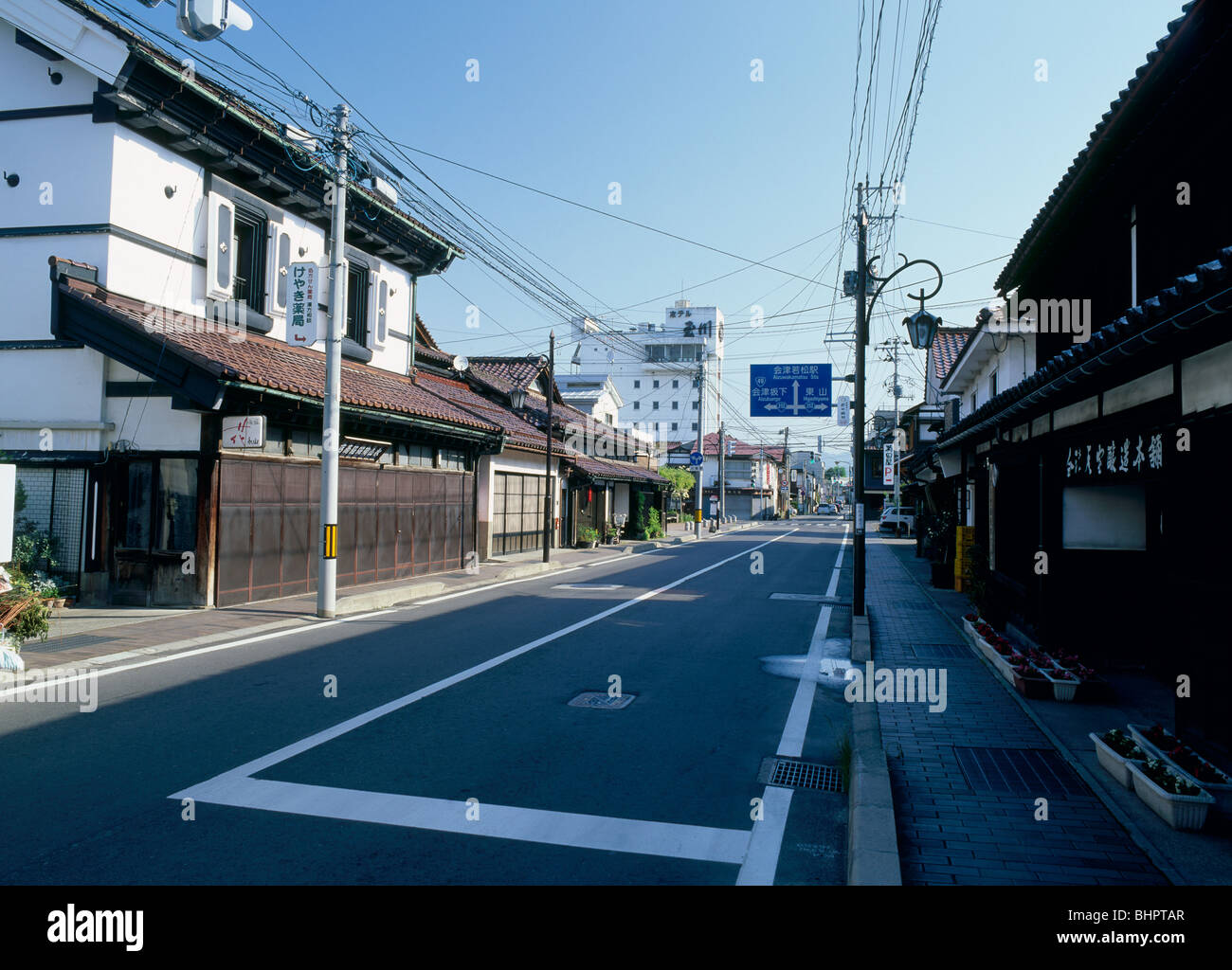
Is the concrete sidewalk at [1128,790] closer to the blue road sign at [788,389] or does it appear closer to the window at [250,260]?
the window at [250,260]

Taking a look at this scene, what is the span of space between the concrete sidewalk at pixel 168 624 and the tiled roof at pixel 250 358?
3852 millimetres

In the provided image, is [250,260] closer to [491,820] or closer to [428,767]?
[428,767]

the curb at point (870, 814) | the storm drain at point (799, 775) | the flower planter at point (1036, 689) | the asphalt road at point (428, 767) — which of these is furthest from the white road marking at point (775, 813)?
the flower planter at point (1036, 689)

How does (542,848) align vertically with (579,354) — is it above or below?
below

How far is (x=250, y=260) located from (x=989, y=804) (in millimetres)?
16329

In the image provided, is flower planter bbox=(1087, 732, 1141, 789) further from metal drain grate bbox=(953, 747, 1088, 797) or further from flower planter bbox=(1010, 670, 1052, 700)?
flower planter bbox=(1010, 670, 1052, 700)

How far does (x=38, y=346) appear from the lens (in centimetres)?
1354

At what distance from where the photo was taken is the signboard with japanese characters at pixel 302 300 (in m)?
14.5

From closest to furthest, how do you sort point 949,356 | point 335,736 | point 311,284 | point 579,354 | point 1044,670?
point 335,736 < point 1044,670 < point 311,284 < point 949,356 < point 579,354

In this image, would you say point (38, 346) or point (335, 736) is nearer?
point (335, 736)

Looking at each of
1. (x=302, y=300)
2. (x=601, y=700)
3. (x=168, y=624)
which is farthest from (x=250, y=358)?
(x=601, y=700)

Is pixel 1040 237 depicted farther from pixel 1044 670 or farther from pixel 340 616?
pixel 340 616
